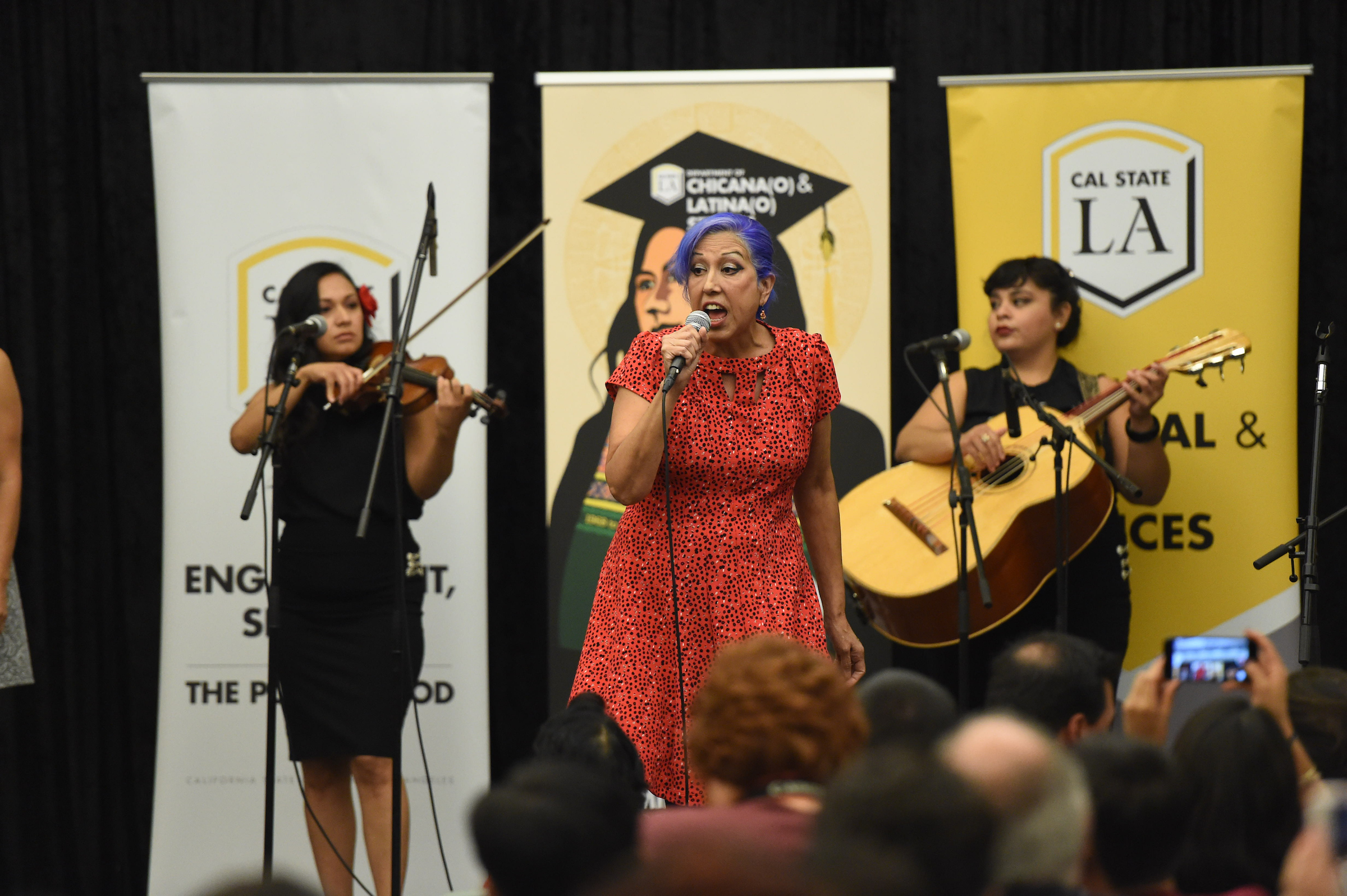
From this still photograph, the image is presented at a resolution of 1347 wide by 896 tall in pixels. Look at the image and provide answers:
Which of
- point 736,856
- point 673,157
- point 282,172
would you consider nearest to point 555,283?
point 673,157

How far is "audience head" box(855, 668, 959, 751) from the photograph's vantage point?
173cm

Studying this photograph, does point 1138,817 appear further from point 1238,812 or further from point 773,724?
point 773,724

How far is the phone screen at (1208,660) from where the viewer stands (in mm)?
1876

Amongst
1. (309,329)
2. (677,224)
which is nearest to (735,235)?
(309,329)

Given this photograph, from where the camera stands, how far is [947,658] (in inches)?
174

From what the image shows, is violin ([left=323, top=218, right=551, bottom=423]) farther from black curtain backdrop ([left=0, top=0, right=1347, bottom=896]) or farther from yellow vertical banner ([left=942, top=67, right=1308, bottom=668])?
yellow vertical banner ([left=942, top=67, right=1308, bottom=668])

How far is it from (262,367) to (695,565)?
1952 mm

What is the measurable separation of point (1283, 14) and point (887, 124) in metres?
1.41

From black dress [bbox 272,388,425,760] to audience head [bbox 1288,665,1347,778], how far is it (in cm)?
217

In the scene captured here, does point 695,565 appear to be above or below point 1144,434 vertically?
below

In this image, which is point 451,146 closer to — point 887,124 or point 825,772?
point 887,124

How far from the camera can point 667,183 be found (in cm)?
408

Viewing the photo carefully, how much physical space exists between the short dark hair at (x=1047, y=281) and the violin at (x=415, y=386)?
1507mm

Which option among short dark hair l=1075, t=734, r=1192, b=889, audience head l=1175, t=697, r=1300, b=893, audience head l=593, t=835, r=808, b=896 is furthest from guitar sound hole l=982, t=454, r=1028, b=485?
audience head l=593, t=835, r=808, b=896
